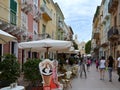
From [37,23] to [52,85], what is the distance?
73.6 feet

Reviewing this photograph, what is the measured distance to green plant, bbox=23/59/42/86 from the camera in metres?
11.8

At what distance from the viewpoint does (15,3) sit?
22609mm

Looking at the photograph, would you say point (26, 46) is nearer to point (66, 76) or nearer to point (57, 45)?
point (57, 45)

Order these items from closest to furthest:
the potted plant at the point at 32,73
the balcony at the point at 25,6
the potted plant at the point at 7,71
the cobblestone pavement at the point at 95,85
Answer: the potted plant at the point at 7,71, the potted plant at the point at 32,73, the cobblestone pavement at the point at 95,85, the balcony at the point at 25,6

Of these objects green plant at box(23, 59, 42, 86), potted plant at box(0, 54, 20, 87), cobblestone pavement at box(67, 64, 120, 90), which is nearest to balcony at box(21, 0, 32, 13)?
cobblestone pavement at box(67, 64, 120, 90)

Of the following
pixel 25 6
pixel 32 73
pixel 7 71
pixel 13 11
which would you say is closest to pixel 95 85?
pixel 32 73

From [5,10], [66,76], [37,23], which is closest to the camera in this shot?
[66,76]

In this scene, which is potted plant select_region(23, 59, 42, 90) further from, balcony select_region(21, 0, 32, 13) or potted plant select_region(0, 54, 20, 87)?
balcony select_region(21, 0, 32, 13)

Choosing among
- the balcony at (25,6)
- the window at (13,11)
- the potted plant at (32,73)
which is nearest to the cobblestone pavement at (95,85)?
the potted plant at (32,73)

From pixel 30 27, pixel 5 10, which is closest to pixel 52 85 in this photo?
pixel 5 10

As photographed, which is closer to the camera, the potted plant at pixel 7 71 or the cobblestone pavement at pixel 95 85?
the potted plant at pixel 7 71

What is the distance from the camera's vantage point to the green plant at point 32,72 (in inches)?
464

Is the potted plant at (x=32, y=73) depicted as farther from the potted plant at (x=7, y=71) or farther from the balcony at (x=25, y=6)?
the balcony at (x=25, y=6)

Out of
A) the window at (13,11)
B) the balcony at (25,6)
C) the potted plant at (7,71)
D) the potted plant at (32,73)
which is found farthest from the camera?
the balcony at (25,6)
